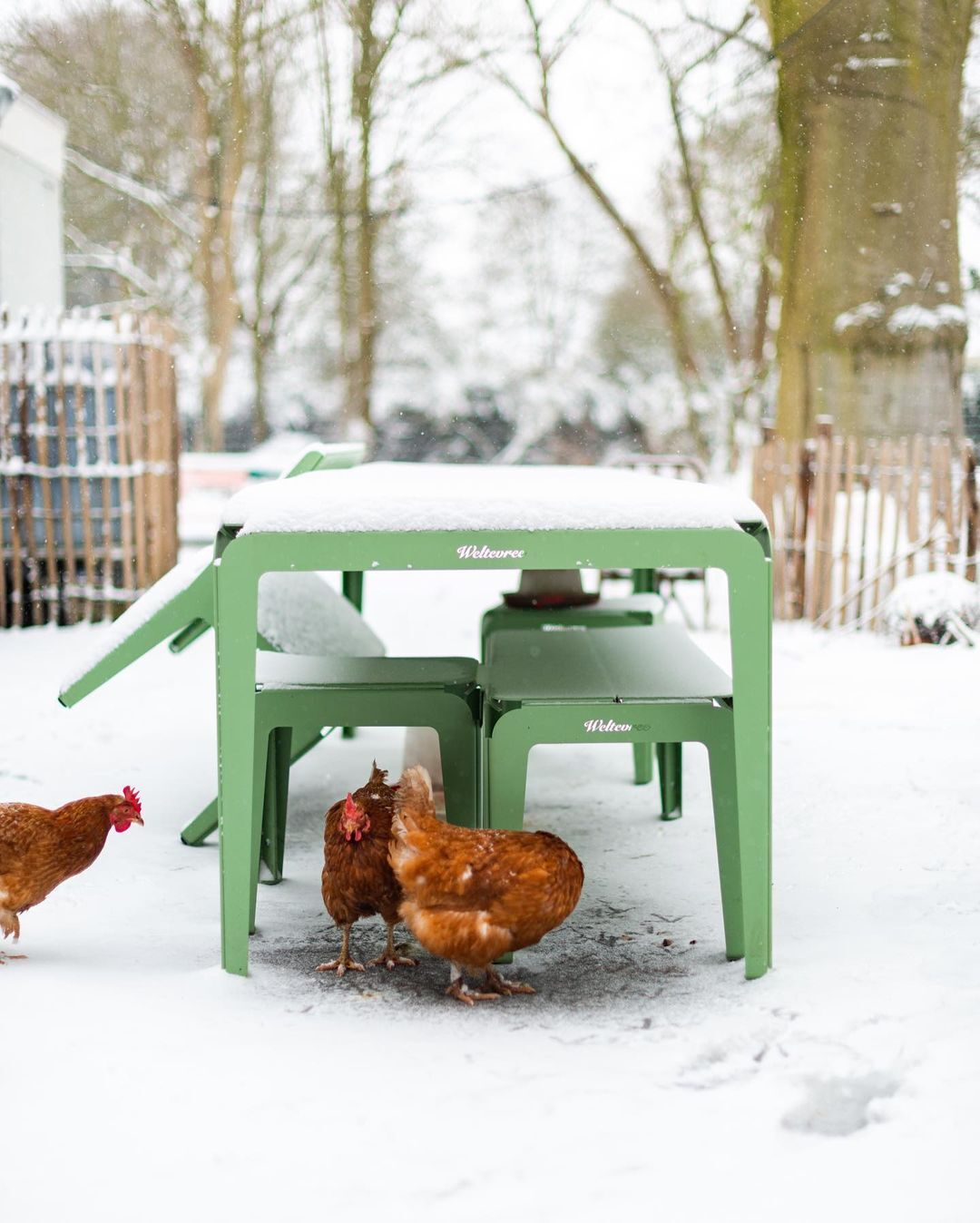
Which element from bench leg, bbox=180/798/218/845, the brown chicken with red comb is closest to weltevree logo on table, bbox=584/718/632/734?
the brown chicken with red comb

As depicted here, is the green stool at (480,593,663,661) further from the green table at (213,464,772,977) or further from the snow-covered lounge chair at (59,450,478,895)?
the green table at (213,464,772,977)

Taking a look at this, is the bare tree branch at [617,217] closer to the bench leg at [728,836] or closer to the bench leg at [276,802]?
the bench leg at [276,802]

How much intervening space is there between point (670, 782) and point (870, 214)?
4007mm

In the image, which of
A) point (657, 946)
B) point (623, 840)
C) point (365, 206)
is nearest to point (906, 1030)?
point (657, 946)

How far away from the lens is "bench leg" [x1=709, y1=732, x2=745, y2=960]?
1968 millimetres

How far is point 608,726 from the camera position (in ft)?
6.33

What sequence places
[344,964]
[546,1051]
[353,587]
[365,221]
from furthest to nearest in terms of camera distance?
[365,221] < [353,587] < [344,964] < [546,1051]

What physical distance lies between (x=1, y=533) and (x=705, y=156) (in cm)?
706

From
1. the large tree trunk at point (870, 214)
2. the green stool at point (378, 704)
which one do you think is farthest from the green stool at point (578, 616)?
the large tree trunk at point (870, 214)

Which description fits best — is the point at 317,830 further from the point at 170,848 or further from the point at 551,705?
the point at 551,705

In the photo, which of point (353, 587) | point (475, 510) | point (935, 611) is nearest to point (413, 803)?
point (475, 510)

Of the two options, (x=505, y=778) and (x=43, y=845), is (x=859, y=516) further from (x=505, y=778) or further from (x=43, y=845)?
(x=43, y=845)

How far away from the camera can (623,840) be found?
2920mm

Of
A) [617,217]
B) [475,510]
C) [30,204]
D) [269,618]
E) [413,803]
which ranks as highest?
[617,217]
